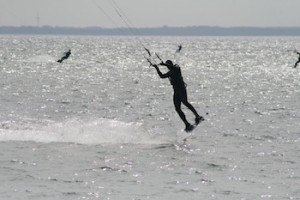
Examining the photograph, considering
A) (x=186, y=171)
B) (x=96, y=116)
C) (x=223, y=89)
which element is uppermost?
(x=186, y=171)

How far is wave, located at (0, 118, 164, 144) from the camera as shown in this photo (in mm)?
20719

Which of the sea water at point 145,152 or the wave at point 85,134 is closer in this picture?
the sea water at point 145,152

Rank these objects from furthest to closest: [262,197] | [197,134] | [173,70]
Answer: [197,134]
[173,70]
[262,197]

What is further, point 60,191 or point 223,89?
point 223,89

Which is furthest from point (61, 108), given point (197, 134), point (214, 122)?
point (197, 134)

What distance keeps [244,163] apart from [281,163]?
998 millimetres

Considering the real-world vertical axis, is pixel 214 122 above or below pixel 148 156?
below

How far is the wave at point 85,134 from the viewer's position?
68.0 feet

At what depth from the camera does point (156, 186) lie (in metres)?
14.2

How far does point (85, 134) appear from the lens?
21.7 metres

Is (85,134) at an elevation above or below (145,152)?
below

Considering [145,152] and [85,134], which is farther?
[85,134]

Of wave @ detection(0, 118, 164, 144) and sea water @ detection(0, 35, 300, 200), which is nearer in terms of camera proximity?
sea water @ detection(0, 35, 300, 200)

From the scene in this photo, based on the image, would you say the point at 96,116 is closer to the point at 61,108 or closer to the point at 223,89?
the point at 61,108
